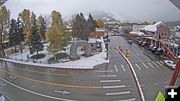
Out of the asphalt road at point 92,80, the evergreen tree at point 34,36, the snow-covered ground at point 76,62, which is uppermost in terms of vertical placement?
the evergreen tree at point 34,36

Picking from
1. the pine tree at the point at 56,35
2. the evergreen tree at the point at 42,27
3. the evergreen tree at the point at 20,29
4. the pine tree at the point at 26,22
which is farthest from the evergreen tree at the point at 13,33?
the pine tree at the point at 56,35

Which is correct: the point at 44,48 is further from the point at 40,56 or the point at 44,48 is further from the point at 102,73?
the point at 102,73

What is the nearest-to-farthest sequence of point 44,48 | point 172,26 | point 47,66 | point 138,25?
point 172,26 < point 138,25 < point 47,66 < point 44,48

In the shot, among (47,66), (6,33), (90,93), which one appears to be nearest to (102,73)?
(90,93)

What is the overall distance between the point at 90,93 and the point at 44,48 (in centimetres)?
214

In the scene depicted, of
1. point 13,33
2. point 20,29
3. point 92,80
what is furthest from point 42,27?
point 92,80

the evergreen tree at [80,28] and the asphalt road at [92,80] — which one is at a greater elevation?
the evergreen tree at [80,28]

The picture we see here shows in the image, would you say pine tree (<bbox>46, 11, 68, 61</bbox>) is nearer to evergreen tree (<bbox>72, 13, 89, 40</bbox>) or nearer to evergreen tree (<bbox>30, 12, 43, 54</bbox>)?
evergreen tree (<bbox>30, 12, 43, 54</bbox>)

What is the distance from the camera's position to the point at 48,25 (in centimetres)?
539

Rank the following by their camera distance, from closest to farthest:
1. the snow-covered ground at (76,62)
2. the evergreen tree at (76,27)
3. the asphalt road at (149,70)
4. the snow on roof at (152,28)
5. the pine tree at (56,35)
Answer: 1. the snow on roof at (152,28)
2. the asphalt road at (149,70)
3. the snow-covered ground at (76,62)
4. the pine tree at (56,35)
5. the evergreen tree at (76,27)

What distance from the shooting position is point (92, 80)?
15.5 ft

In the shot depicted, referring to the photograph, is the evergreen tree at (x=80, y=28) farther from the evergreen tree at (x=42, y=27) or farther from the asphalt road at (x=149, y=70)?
the asphalt road at (x=149, y=70)

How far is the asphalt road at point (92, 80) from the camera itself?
4.12 meters

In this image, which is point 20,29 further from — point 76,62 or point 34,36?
point 76,62
